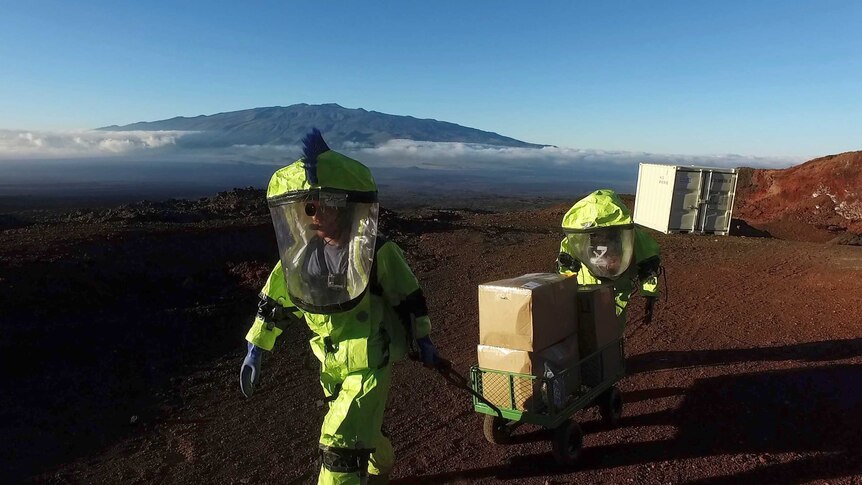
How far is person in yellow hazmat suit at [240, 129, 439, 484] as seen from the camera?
315 centimetres

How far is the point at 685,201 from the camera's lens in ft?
65.2

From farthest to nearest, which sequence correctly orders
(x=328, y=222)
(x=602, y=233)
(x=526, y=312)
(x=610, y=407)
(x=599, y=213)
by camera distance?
1. (x=602, y=233)
2. (x=599, y=213)
3. (x=610, y=407)
4. (x=526, y=312)
5. (x=328, y=222)

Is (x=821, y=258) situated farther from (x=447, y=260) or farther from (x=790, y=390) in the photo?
(x=790, y=390)

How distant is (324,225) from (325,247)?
13 centimetres

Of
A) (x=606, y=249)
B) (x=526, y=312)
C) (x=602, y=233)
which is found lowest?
(x=526, y=312)

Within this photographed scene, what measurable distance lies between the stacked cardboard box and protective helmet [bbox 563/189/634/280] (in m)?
0.96

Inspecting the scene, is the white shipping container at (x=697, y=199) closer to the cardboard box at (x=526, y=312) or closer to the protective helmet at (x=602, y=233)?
the protective helmet at (x=602, y=233)

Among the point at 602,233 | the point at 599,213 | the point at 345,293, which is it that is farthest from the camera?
the point at 602,233

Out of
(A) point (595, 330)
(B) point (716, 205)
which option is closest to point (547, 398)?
(A) point (595, 330)

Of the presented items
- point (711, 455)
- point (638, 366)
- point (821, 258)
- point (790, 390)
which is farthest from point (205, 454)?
point (821, 258)

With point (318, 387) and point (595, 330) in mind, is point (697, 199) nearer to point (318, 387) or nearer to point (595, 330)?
point (595, 330)

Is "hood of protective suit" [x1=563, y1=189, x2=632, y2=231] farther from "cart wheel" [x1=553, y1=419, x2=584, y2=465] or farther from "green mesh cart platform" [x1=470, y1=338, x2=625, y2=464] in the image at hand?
"cart wheel" [x1=553, y1=419, x2=584, y2=465]

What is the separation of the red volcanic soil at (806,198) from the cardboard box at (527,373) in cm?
2186

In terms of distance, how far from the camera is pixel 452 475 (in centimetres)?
442
